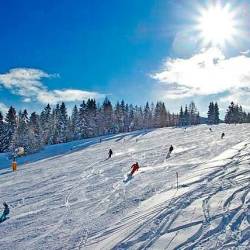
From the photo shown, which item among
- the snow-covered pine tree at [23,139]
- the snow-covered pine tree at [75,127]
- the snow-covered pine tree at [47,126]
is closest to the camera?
the snow-covered pine tree at [23,139]

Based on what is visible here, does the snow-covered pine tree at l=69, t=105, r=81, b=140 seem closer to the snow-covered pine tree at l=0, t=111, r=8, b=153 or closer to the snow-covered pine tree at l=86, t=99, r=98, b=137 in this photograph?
the snow-covered pine tree at l=86, t=99, r=98, b=137

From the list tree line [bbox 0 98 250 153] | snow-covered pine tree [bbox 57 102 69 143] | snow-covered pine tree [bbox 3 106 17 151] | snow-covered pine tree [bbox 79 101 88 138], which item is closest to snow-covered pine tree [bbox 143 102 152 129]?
tree line [bbox 0 98 250 153]

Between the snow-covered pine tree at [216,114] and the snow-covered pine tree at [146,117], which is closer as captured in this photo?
the snow-covered pine tree at [216,114]

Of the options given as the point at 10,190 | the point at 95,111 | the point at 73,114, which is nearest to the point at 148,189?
the point at 10,190

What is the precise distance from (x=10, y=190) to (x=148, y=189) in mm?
11376

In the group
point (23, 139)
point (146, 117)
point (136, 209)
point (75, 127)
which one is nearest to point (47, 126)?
point (75, 127)

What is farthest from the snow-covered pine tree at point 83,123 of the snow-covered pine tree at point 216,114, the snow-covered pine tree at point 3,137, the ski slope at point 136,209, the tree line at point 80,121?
the ski slope at point 136,209

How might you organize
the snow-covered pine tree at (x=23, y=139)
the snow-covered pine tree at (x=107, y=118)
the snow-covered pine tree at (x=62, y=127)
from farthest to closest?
the snow-covered pine tree at (x=107, y=118), the snow-covered pine tree at (x=62, y=127), the snow-covered pine tree at (x=23, y=139)

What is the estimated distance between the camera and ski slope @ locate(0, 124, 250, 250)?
534 inches

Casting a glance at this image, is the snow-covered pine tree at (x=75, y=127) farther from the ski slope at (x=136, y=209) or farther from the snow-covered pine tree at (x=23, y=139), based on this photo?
the ski slope at (x=136, y=209)

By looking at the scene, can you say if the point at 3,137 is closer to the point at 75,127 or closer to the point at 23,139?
the point at 23,139

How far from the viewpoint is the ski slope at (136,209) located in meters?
13.6

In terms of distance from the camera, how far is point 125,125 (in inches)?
4744

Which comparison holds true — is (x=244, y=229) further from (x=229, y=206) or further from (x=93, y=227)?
(x=93, y=227)
